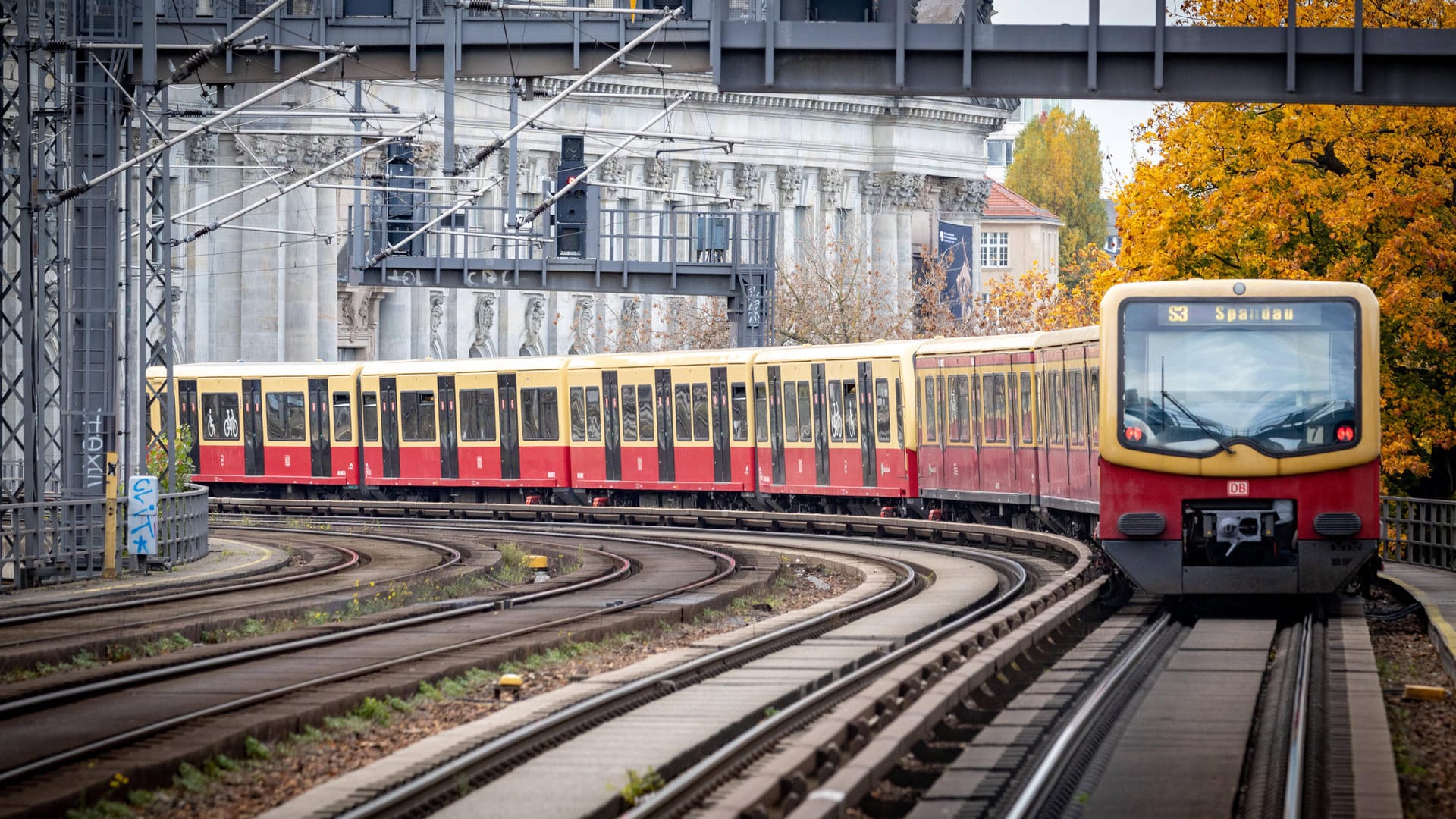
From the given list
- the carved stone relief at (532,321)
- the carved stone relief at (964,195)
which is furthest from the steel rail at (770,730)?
the carved stone relief at (964,195)

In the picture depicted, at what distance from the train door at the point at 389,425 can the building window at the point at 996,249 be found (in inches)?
3677

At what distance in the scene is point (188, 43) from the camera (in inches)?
1158

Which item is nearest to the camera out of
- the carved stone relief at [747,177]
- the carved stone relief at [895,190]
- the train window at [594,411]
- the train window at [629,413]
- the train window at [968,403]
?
the train window at [968,403]

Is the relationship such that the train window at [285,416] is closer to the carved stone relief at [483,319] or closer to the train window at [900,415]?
the train window at [900,415]

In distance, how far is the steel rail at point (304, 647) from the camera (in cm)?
1279

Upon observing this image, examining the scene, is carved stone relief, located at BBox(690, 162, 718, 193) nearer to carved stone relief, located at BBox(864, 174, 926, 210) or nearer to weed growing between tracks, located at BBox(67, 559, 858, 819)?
carved stone relief, located at BBox(864, 174, 926, 210)

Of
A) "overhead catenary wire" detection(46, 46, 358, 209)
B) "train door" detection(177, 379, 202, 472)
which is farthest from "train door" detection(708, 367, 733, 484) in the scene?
"overhead catenary wire" detection(46, 46, 358, 209)

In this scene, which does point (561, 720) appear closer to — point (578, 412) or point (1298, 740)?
point (1298, 740)

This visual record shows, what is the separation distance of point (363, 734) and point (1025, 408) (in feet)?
58.7

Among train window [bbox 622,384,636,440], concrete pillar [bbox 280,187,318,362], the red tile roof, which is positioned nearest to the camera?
train window [bbox 622,384,636,440]

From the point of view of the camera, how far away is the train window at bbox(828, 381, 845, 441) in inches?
1594

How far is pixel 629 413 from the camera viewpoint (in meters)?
45.8

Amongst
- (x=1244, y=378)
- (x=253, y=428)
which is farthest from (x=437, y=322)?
(x=1244, y=378)

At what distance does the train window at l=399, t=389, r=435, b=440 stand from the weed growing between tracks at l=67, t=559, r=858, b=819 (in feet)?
93.6
